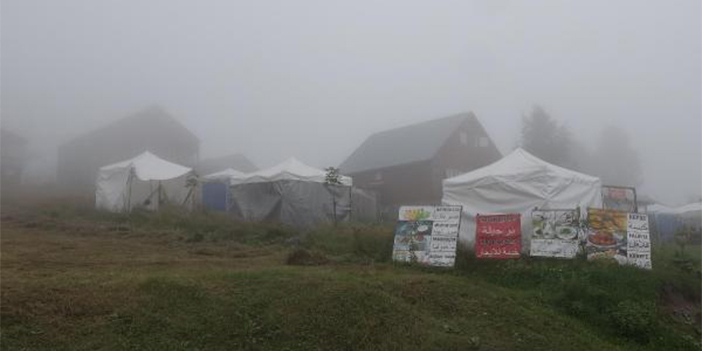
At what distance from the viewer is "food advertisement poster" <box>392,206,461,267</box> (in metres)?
10.2

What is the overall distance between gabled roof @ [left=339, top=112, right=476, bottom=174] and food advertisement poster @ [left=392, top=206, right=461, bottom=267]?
20.5 metres

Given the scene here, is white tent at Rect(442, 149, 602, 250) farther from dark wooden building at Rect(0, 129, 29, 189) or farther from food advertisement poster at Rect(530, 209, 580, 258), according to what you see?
dark wooden building at Rect(0, 129, 29, 189)

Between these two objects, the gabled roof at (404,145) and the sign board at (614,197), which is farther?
the gabled roof at (404,145)

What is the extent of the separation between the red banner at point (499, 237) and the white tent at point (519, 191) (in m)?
1.95

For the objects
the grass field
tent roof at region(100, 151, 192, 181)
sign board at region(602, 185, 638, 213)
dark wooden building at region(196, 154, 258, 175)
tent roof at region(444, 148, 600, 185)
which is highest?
dark wooden building at region(196, 154, 258, 175)

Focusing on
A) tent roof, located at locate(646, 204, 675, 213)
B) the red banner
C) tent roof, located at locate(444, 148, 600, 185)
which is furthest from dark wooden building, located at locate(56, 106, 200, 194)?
the red banner

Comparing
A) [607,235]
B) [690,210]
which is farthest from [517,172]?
[690,210]

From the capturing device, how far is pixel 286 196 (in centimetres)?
1844

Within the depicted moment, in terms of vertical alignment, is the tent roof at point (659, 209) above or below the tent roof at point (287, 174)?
below

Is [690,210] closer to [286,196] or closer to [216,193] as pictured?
→ [286,196]

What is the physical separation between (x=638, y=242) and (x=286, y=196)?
10846 mm

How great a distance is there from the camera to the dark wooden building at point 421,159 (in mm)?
31328

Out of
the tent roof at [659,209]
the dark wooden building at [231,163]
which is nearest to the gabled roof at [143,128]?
the dark wooden building at [231,163]

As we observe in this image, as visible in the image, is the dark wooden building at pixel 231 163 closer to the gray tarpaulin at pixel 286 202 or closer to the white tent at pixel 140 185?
the white tent at pixel 140 185
